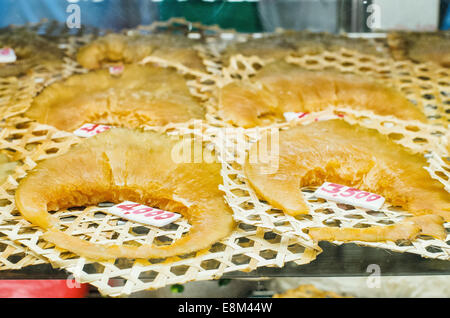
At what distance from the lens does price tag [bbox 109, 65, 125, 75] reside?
2.10 metres

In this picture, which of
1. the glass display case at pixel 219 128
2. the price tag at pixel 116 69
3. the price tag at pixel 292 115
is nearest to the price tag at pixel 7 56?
the glass display case at pixel 219 128

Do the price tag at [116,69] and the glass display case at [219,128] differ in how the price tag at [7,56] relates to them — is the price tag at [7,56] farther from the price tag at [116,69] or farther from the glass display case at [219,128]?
the price tag at [116,69]

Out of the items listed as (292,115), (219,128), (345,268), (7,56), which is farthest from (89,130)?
(345,268)

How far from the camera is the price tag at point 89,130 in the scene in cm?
164

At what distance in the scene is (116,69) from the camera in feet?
7.03

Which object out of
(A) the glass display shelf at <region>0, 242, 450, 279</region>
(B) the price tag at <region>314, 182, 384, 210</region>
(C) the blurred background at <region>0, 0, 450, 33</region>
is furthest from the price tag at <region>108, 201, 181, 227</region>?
(C) the blurred background at <region>0, 0, 450, 33</region>

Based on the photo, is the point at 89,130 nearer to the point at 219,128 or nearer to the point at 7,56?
the point at 219,128

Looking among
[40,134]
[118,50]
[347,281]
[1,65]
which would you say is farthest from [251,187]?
[1,65]

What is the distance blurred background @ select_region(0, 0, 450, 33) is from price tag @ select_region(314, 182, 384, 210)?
1.15 m

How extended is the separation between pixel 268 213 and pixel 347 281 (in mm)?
298

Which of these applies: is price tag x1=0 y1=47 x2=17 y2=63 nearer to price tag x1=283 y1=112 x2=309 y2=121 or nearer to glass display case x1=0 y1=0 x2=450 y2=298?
glass display case x1=0 y1=0 x2=450 y2=298

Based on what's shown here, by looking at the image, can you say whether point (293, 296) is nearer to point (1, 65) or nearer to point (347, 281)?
point (347, 281)

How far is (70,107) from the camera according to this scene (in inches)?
71.1

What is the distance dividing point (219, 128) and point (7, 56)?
111 cm
